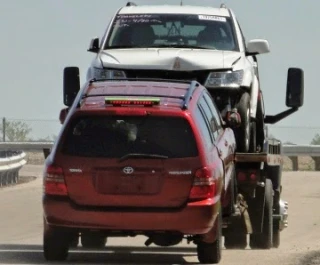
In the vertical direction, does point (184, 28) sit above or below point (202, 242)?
above

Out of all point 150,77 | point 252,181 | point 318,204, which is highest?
point 150,77

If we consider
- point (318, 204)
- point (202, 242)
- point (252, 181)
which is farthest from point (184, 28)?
point (318, 204)

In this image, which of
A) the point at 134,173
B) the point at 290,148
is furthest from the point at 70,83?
the point at 290,148

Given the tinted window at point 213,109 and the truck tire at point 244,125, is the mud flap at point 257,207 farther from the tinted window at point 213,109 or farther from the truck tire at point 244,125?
the tinted window at point 213,109

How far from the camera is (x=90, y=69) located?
17.3 metres

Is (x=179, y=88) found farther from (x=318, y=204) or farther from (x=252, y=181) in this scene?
(x=318, y=204)

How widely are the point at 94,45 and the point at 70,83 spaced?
0.61 metres

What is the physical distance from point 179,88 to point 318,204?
14.0 meters

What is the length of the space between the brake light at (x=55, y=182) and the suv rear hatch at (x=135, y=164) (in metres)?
0.05

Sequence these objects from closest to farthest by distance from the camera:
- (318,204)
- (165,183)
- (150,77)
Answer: (165,183), (150,77), (318,204)

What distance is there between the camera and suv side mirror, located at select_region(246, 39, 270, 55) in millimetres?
17688

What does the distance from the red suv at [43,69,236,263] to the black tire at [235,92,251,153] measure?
99.9 inches

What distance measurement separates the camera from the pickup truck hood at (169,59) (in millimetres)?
16734

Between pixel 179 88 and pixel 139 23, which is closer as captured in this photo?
pixel 179 88
